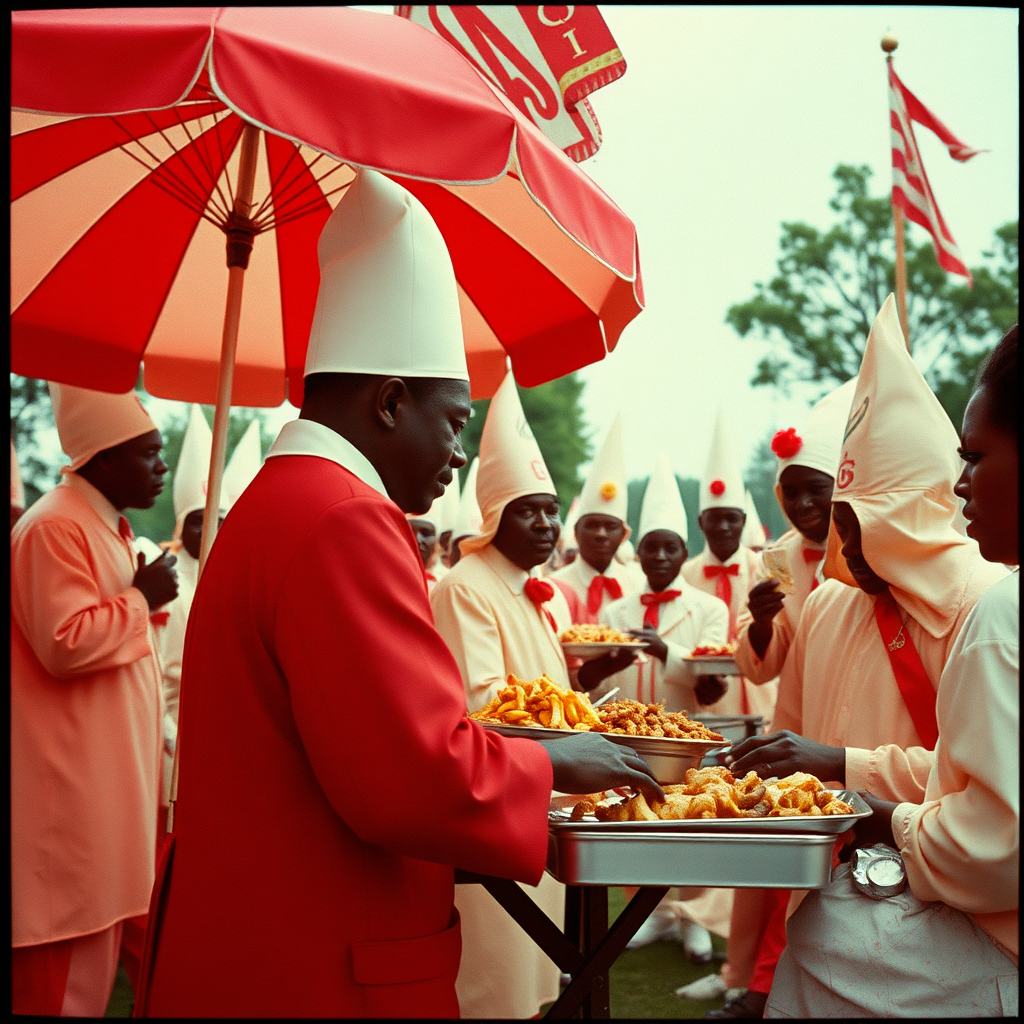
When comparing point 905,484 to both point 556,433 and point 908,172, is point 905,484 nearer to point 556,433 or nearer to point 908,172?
point 908,172

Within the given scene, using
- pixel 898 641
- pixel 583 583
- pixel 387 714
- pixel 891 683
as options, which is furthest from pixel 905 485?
pixel 583 583

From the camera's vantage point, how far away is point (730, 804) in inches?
81.1

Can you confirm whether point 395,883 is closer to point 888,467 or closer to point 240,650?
point 240,650

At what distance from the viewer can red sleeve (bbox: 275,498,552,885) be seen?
70.4 inches

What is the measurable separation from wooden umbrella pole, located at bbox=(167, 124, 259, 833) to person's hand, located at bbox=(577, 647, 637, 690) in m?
2.36

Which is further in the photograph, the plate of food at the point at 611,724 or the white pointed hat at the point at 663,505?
the white pointed hat at the point at 663,505

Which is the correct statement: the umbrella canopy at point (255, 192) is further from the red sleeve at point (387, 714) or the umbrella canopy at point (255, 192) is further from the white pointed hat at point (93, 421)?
the red sleeve at point (387, 714)

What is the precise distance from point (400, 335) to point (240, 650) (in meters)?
0.73

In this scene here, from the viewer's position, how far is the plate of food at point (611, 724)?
245 cm

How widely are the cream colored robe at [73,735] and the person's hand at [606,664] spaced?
7.27 ft

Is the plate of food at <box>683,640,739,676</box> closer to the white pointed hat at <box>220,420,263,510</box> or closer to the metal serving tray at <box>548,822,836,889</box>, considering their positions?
the metal serving tray at <box>548,822,836,889</box>

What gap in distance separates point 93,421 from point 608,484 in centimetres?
456

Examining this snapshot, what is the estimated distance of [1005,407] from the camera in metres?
2.08

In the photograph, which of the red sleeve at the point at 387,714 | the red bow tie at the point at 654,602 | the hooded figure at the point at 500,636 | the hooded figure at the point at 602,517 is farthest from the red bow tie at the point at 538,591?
the hooded figure at the point at 602,517
